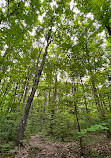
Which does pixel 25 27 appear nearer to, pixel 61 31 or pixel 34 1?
pixel 34 1

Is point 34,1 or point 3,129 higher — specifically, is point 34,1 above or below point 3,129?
above

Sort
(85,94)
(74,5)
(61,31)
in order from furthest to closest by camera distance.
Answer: (61,31) < (74,5) < (85,94)

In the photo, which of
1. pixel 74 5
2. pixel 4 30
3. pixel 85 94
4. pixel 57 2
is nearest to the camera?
pixel 85 94

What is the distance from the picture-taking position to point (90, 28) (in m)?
8.55

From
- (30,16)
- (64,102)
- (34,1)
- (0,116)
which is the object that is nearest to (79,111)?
(64,102)

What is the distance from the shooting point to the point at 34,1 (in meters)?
5.40

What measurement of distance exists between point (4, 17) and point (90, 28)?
7.88 metres

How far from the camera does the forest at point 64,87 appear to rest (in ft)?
13.4

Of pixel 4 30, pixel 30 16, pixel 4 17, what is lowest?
pixel 4 30

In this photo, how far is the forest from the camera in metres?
4.08

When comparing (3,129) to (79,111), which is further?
(3,129)

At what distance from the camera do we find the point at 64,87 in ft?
16.8

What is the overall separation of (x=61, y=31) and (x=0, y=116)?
1088 centimetres

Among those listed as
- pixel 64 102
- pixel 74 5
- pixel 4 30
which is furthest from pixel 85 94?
pixel 74 5
